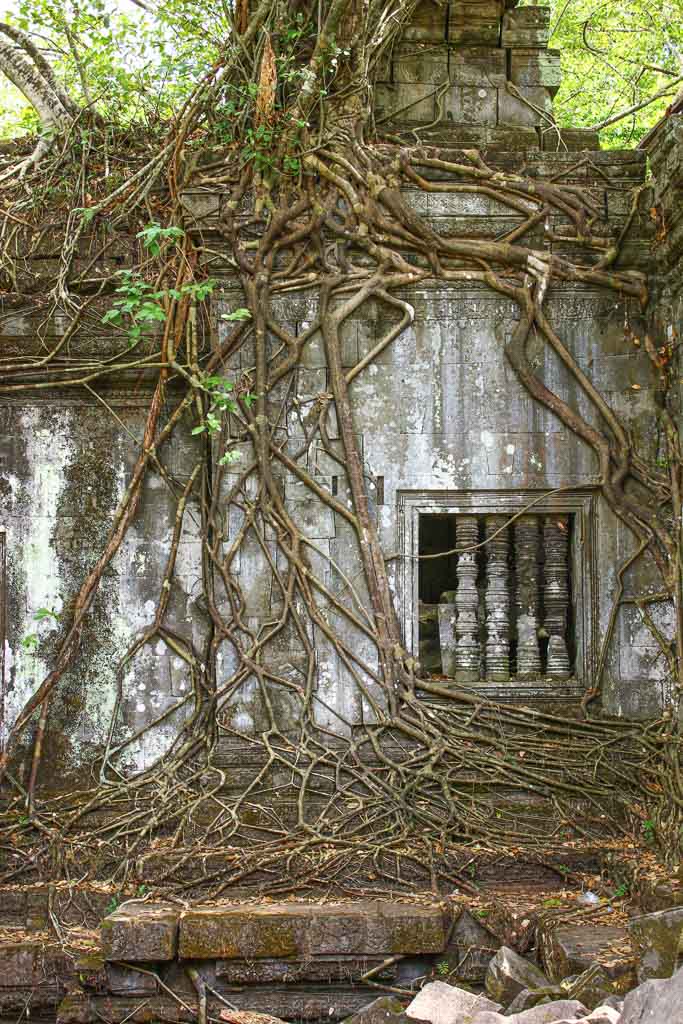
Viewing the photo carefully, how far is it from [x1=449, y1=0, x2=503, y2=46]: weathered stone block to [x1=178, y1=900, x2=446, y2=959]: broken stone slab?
16.3 ft

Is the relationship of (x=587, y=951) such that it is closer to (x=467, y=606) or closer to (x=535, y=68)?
(x=467, y=606)

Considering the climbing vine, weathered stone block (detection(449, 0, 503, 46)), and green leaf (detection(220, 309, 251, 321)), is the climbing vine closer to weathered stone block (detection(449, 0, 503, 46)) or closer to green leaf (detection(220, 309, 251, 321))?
green leaf (detection(220, 309, 251, 321))

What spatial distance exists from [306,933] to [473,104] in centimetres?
473

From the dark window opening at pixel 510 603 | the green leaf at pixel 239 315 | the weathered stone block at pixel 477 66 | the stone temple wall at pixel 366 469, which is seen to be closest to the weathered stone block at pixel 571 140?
the stone temple wall at pixel 366 469

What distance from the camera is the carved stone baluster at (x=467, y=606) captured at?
595 cm

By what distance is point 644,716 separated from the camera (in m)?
5.77

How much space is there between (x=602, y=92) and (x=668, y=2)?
1.66m

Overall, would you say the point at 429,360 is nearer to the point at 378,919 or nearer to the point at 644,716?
the point at 644,716

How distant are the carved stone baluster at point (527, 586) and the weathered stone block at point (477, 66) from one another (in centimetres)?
267

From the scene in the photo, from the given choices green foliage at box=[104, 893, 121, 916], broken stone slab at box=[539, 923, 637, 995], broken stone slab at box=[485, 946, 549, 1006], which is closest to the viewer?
broken stone slab at box=[539, 923, 637, 995]

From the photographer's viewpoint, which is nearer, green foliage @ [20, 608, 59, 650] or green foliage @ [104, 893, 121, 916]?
green foliage @ [104, 893, 121, 916]

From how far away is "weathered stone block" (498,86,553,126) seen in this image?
6.43 meters

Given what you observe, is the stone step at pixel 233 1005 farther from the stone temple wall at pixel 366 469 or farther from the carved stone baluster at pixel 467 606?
the carved stone baluster at pixel 467 606

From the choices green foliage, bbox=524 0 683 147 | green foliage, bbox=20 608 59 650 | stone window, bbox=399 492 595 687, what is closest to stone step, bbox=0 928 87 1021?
green foliage, bbox=20 608 59 650
